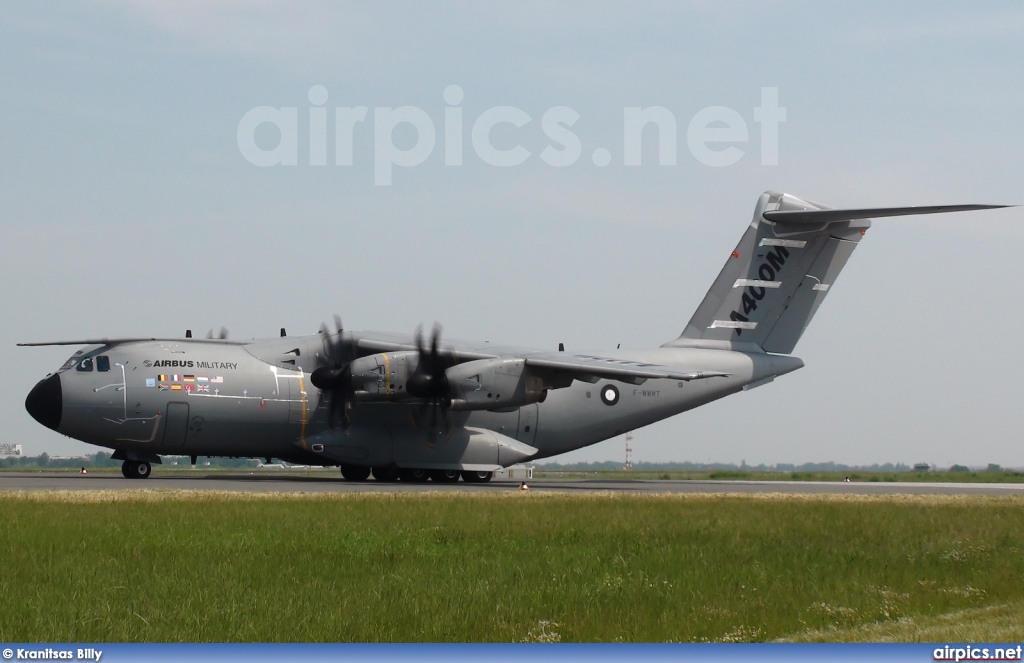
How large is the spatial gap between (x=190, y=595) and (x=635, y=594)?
4.09 m

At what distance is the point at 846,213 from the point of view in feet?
114

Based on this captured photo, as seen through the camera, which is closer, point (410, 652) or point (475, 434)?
point (410, 652)

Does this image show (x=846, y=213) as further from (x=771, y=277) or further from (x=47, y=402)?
(x=47, y=402)

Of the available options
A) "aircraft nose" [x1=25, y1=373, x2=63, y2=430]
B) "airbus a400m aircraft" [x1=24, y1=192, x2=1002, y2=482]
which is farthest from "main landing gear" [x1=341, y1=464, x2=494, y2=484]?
"aircraft nose" [x1=25, y1=373, x2=63, y2=430]

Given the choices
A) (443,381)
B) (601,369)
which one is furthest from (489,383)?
(601,369)

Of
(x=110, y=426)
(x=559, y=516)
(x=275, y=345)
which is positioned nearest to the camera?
(x=559, y=516)

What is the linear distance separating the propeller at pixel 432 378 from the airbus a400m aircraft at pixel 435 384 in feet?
0.13

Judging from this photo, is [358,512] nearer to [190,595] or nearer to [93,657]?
[190,595]

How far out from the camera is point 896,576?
13.0 m

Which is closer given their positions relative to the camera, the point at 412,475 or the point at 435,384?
the point at 435,384

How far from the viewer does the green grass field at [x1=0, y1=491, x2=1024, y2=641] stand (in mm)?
9633

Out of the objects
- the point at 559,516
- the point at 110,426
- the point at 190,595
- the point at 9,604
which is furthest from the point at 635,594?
the point at 110,426

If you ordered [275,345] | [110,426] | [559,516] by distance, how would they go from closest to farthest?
[559,516], [110,426], [275,345]

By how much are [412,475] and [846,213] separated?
1468cm
